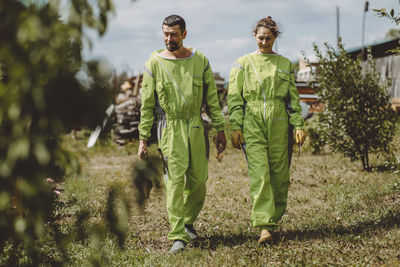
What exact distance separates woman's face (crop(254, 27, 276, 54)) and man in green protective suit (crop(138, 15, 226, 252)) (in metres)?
0.62

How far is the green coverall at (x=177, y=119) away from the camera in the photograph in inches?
177

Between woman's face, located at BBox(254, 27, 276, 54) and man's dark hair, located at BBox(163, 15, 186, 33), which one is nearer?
man's dark hair, located at BBox(163, 15, 186, 33)

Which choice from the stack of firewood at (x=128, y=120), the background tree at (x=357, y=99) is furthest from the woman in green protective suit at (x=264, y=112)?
the stack of firewood at (x=128, y=120)

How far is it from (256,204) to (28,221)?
3.36m

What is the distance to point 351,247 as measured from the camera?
13.9ft

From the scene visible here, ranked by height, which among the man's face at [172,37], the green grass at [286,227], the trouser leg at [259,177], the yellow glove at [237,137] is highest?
the man's face at [172,37]

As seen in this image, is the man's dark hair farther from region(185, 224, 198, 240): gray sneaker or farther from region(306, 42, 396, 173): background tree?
region(306, 42, 396, 173): background tree

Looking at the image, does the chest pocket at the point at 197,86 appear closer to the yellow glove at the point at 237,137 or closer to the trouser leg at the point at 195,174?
the trouser leg at the point at 195,174

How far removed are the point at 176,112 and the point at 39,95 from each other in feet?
10.7

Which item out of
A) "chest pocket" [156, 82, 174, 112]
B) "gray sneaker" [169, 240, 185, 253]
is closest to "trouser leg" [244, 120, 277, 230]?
"gray sneaker" [169, 240, 185, 253]

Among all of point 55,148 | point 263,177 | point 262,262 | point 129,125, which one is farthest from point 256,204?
point 129,125

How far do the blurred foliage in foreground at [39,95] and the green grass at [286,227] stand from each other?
7.7 inches

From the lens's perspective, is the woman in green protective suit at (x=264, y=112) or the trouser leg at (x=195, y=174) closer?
the trouser leg at (x=195, y=174)

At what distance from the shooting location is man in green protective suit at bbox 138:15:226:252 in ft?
14.7
